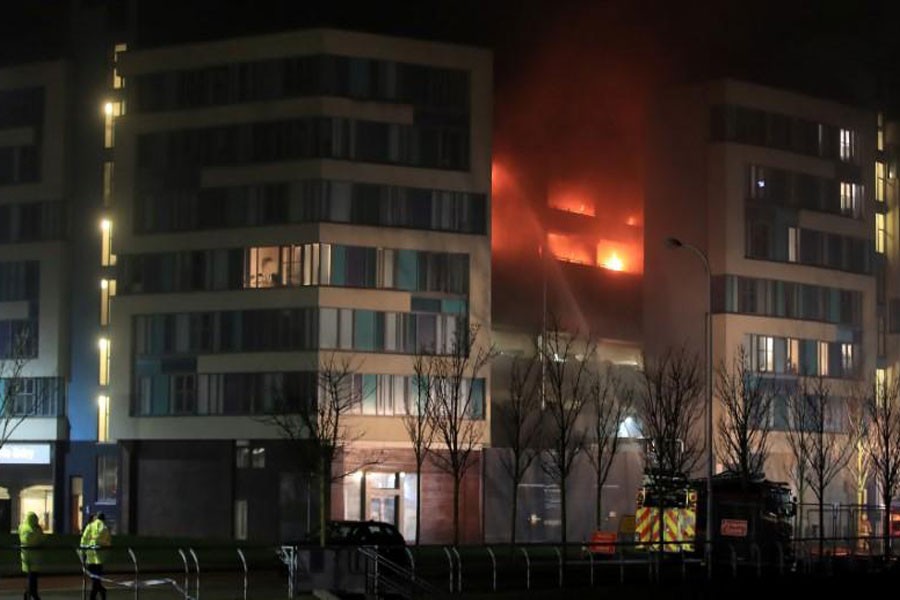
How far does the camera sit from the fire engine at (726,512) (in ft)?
169

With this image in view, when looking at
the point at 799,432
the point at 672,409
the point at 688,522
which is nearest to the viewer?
the point at 688,522

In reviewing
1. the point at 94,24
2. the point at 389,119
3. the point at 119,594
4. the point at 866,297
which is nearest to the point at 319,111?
the point at 389,119

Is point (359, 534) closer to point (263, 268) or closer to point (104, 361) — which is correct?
point (263, 268)

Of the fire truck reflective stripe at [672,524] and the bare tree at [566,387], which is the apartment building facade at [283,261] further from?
the fire truck reflective stripe at [672,524]

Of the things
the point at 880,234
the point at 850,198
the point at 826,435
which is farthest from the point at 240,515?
the point at 880,234

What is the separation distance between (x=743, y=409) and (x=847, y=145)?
75.9 ft

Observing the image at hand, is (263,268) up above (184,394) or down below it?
above

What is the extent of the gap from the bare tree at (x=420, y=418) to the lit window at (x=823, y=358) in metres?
26.6

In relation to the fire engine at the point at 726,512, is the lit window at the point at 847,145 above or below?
above

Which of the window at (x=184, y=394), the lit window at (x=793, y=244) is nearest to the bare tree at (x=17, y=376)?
the window at (x=184, y=394)

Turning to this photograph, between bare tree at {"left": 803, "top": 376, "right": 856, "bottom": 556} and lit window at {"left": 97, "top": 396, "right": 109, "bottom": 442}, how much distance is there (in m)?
37.0

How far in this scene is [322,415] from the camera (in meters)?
72.2

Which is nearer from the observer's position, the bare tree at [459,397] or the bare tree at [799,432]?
the bare tree at [459,397]

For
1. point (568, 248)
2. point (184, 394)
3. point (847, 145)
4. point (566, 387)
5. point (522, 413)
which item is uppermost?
point (847, 145)
